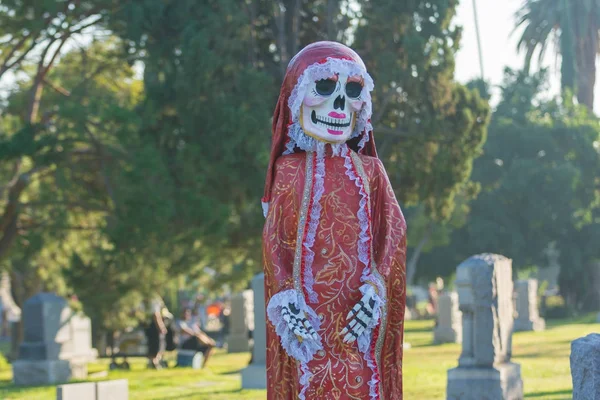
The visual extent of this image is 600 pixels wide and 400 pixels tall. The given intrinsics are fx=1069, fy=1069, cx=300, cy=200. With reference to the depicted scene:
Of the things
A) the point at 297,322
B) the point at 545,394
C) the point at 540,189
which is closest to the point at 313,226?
the point at 297,322

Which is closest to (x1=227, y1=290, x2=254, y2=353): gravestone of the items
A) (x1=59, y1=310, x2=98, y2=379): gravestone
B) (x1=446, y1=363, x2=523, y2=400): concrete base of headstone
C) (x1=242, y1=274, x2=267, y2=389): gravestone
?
(x1=59, y1=310, x2=98, y2=379): gravestone

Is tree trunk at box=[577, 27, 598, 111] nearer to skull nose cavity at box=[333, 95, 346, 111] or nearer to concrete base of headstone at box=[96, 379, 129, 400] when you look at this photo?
concrete base of headstone at box=[96, 379, 129, 400]

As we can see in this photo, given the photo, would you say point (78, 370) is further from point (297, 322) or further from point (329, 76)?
point (297, 322)

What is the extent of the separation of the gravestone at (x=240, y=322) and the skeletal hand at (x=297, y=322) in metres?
18.9

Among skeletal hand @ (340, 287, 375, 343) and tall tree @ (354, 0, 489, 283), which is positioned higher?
tall tree @ (354, 0, 489, 283)

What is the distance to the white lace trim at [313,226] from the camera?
21.6ft

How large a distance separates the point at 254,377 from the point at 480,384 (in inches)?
168

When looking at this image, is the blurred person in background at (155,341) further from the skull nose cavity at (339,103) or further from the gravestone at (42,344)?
the skull nose cavity at (339,103)

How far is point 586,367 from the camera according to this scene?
596 cm

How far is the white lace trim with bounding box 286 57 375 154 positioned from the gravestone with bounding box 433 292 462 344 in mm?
19138

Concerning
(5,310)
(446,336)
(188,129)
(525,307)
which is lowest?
(446,336)

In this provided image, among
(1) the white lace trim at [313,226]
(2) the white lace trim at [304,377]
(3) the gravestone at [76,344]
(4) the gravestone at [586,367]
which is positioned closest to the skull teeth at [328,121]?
(1) the white lace trim at [313,226]

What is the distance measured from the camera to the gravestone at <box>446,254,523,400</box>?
1211cm

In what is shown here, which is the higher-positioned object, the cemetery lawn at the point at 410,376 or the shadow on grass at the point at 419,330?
the shadow on grass at the point at 419,330
